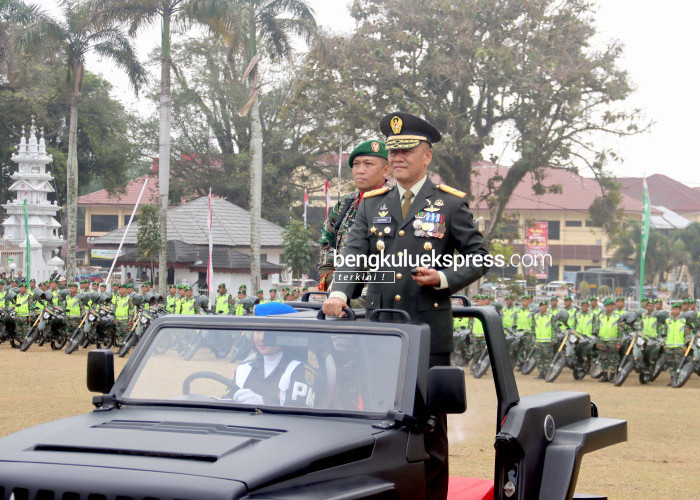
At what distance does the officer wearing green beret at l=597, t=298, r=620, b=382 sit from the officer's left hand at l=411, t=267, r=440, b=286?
51.7 ft

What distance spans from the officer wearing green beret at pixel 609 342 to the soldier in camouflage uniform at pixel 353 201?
566 inches

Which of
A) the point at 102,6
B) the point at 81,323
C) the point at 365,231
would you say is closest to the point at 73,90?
the point at 102,6

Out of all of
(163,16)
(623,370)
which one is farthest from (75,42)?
(623,370)

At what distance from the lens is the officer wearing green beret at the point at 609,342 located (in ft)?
62.8

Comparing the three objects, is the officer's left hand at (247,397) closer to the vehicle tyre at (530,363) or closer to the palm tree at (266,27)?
the vehicle tyre at (530,363)

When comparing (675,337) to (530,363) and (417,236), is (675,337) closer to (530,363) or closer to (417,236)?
(530,363)

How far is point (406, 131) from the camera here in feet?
14.7

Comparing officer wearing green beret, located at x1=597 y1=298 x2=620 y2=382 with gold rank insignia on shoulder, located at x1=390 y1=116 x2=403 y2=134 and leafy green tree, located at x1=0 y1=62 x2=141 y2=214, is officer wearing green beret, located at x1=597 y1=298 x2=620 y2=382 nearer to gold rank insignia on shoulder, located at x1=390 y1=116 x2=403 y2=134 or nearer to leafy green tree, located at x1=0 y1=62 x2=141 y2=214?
gold rank insignia on shoulder, located at x1=390 y1=116 x2=403 y2=134

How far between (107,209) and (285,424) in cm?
6070

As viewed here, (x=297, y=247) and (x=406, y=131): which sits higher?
(x=406, y=131)

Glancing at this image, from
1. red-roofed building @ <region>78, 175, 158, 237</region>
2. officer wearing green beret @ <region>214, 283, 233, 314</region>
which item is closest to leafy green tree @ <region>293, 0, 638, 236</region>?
officer wearing green beret @ <region>214, 283, 233, 314</region>

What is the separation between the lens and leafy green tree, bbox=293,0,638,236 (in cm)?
2978

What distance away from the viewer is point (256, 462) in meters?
2.95

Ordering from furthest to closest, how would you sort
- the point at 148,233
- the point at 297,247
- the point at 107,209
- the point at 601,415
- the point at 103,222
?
the point at 103,222 → the point at 107,209 → the point at 297,247 → the point at 148,233 → the point at 601,415
